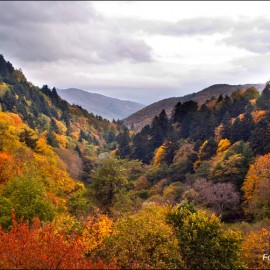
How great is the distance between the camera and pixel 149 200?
64000mm

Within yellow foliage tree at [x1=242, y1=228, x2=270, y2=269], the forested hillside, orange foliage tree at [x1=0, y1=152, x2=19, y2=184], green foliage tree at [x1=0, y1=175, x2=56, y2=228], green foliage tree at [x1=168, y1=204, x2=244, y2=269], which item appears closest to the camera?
the forested hillside

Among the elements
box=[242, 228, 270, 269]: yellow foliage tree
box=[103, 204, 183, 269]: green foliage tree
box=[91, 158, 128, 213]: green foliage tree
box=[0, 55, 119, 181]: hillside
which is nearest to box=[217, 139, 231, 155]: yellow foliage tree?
box=[0, 55, 119, 181]: hillside

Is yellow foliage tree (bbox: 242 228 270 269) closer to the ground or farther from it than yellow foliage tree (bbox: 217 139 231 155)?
closer to the ground

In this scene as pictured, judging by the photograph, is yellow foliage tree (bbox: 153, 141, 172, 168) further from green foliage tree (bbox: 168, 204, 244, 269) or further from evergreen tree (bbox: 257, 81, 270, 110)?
green foliage tree (bbox: 168, 204, 244, 269)

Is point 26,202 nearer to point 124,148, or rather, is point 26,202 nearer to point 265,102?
point 265,102

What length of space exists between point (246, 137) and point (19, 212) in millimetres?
58337

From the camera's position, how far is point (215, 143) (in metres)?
81.4

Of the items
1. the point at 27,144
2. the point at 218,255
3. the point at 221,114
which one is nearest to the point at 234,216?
the point at 218,255

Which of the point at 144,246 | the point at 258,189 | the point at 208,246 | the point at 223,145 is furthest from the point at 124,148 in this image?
the point at 144,246

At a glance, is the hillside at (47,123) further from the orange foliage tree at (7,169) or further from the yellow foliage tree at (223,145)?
the yellow foliage tree at (223,145)

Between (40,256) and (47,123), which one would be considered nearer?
(40,256)

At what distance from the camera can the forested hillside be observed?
2373cm

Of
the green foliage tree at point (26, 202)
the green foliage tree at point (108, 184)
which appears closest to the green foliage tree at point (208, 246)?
the green foliage tree at point (26, 202)

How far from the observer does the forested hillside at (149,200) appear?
2373 cm
